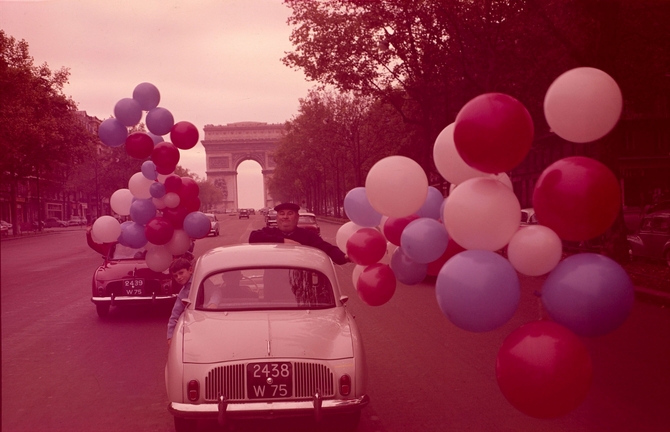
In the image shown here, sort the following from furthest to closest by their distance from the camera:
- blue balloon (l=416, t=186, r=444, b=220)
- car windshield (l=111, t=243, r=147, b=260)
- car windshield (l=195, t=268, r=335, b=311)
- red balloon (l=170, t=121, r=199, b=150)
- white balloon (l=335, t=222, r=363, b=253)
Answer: car windshield (l=111, t=243, r=147, b=260) → red balloon (l=170, t=121, r=199, b=150) → white balloon (l=335, t=222, r=363, b=253) → car windshield (l=195, t=268, r=335, b=311) → blue balloon (l=416, t=186, r=444, b=220)

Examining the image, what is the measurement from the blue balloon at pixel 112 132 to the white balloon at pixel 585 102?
7.15 meters

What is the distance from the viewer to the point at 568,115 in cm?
466

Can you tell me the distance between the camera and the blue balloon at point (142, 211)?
427 inches

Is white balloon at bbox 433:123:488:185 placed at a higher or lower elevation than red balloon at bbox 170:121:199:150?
lower

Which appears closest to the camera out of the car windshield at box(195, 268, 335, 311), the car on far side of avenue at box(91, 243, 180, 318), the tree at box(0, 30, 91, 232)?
the car windshield at box(195, 268, 335, 311)

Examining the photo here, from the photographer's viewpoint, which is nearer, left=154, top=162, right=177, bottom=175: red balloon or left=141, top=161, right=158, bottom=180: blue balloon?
left=154, top=162, right=177, bottom=175: red balloon

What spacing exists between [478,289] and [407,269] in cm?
182

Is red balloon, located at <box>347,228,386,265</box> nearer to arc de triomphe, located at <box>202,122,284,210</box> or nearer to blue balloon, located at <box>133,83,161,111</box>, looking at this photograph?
blue balloon, located at <box>133,83,161,111</box>

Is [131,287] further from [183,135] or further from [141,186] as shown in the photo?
[183,135]

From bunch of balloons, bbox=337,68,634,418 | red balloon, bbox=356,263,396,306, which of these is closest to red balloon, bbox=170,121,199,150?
red balloon, bbox=356,263,396,306

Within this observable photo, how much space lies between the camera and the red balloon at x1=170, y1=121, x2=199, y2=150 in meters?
10.6

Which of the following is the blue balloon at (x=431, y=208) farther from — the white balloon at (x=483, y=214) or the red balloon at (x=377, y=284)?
the white balloon at (x=483, y=214)

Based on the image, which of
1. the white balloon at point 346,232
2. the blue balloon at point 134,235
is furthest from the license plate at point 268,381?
the blue balloon at point 134,235

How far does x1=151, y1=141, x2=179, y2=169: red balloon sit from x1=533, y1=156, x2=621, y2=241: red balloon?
707 cm
